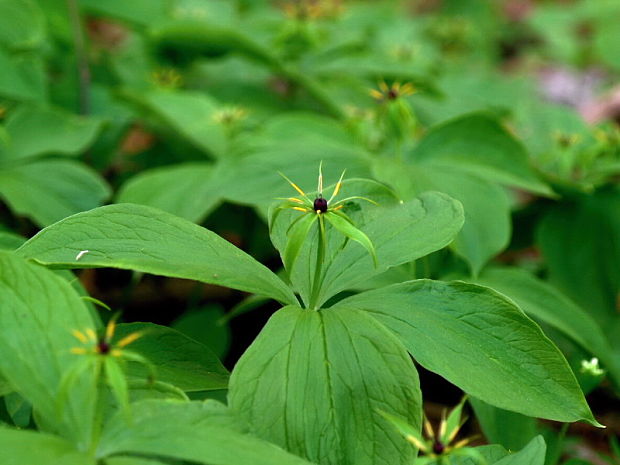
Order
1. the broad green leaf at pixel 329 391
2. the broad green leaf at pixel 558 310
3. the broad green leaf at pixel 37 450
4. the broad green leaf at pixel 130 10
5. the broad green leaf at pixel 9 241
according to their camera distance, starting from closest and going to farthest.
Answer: the broad green leaf at pixel 37 450 → the broad green leaf at pixel 329 391 → the broad green leaf at pixel 9 241 → the broad green leaf at pixel 558 310 → the broad green leaf at pixel 130 10

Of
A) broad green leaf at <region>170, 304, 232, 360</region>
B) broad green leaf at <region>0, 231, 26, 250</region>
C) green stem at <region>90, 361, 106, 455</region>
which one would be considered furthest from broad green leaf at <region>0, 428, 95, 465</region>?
broad green leaf at <region>170, 304, 232, 360</region>

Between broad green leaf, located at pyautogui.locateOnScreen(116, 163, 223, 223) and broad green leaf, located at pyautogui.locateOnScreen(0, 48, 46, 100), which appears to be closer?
broad green leaf, located at pyautogui.locateOnScreen(116, 163, 223, 223)

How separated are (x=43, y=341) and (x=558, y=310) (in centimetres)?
113

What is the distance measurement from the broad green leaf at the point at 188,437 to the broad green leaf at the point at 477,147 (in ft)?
3.66

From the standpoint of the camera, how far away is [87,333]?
95cm

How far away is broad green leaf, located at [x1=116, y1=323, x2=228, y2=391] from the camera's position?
114cm

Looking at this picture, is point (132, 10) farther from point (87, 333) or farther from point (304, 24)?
point (87, 333)

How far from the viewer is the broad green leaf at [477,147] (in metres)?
1.90

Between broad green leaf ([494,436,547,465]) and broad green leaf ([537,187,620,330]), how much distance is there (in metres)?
0.93

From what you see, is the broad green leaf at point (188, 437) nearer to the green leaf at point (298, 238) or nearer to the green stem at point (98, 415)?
the green stem at point (98, 415)

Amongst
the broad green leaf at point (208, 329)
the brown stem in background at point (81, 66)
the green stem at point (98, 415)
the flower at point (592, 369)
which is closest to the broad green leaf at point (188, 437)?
the green stem at point (98, 415)

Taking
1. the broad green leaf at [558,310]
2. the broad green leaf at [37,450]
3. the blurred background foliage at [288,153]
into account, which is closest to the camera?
the broad green leaf at [37,450]

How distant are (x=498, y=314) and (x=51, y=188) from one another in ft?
3.94

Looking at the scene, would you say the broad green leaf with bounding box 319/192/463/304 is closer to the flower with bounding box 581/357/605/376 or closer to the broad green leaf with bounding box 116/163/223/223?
the flower with bounding box 581/357/605/376
